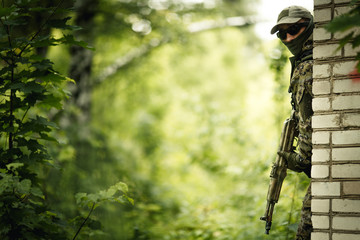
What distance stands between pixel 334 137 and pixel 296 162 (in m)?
0.44

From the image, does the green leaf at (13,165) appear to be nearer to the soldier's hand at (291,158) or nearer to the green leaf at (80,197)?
the green leaf at (80,197)

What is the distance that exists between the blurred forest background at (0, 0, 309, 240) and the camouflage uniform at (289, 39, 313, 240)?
0.38 m

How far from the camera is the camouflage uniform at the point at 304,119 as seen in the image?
286 centimetres

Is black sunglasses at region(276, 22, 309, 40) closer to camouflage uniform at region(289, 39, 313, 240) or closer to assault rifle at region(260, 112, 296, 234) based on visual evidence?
camouflage uniform at region(289, 39, 313, 240)

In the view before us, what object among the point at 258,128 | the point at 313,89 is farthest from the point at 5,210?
the point at 258,128

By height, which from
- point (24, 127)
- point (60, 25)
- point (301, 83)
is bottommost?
point (24, 127)

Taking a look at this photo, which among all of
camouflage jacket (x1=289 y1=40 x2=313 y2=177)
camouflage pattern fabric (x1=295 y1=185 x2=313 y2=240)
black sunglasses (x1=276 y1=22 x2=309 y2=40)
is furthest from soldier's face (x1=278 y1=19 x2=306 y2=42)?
camouflage pattern fabric (x1=295 y1=185 x2=313 y2=240)

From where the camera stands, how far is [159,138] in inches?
607

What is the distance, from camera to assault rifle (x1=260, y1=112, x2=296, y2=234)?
3066 mm

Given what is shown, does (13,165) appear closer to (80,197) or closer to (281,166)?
(80,197)

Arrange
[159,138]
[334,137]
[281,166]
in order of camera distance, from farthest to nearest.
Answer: [159,138] → [281,166] → [334,137]

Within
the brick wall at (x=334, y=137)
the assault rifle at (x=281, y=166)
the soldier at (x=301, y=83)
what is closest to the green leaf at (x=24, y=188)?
the assault rifle at (x=281, y=166)

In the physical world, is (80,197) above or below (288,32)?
below

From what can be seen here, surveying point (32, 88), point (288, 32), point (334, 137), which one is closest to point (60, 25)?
point (32, 88)
